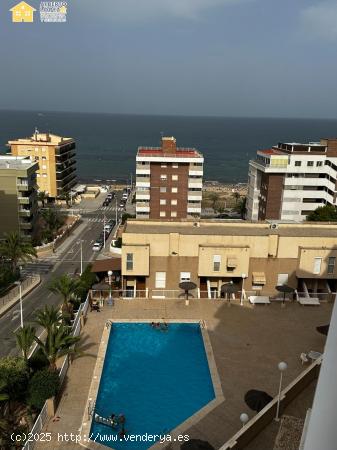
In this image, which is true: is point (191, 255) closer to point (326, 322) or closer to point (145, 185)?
point (326, 322)

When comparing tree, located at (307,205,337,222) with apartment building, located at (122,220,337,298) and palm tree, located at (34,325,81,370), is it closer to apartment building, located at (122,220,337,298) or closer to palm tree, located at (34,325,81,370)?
apartment building, located at (122,220,337,298)

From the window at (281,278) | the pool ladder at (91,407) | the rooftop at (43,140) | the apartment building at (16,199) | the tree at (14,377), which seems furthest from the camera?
the rooftop at (43,140)

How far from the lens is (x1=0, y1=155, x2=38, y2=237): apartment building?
68.3 meters

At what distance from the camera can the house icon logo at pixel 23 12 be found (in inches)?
1368

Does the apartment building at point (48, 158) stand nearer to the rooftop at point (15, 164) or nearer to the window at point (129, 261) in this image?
the rooftop at point (15, 164)

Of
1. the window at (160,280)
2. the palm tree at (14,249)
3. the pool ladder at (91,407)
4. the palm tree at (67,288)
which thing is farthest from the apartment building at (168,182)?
the pool ladder at (91,407)

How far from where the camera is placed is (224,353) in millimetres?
30312

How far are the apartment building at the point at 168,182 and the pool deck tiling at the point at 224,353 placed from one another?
45.8 meters

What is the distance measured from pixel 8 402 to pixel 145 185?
5884cm

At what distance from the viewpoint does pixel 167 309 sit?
122 feet

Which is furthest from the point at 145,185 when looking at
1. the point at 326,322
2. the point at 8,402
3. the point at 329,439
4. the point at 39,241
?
the point at 329,439

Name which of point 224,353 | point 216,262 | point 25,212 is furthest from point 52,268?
point 224,353

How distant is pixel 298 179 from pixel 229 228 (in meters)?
43.6

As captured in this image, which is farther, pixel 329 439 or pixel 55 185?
pixel 55 185
